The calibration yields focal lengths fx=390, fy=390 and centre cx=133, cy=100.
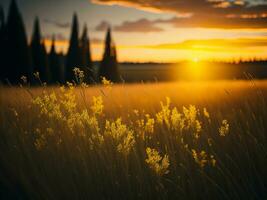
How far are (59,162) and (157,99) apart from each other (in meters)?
5.00

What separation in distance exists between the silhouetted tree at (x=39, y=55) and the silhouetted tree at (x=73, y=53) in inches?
73.2

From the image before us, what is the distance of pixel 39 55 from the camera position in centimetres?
3334

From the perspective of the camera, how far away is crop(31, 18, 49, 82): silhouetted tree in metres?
33.2

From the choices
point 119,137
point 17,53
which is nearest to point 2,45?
point 17,53

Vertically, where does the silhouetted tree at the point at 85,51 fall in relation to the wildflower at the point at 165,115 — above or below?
below

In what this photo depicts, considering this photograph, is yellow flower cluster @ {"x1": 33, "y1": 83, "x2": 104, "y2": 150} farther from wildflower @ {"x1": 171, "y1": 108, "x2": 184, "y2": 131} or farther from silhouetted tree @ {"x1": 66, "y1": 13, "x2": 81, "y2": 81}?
silhouetted tree @ {"x1": 66, "y1": 13, "x2": 81, "y2": 81}

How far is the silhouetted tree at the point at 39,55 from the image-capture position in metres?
33.2

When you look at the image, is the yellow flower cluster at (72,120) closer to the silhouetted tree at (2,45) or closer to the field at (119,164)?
the field at (119,164)

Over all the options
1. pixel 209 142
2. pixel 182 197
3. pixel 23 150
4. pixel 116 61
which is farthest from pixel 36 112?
pixel 116 61

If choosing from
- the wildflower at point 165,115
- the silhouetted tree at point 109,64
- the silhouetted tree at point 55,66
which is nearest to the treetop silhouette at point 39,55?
the silhouetted tree at point 55,66

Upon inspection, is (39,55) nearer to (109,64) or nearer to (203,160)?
(109,64)

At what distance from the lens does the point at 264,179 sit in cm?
325

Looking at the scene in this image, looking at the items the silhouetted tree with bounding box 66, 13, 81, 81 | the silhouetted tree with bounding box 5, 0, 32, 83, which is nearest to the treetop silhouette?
the silhouetted tree with bounding box 66, 13, 81, 81

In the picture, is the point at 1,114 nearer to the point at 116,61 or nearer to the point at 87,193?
the point at 87,193
